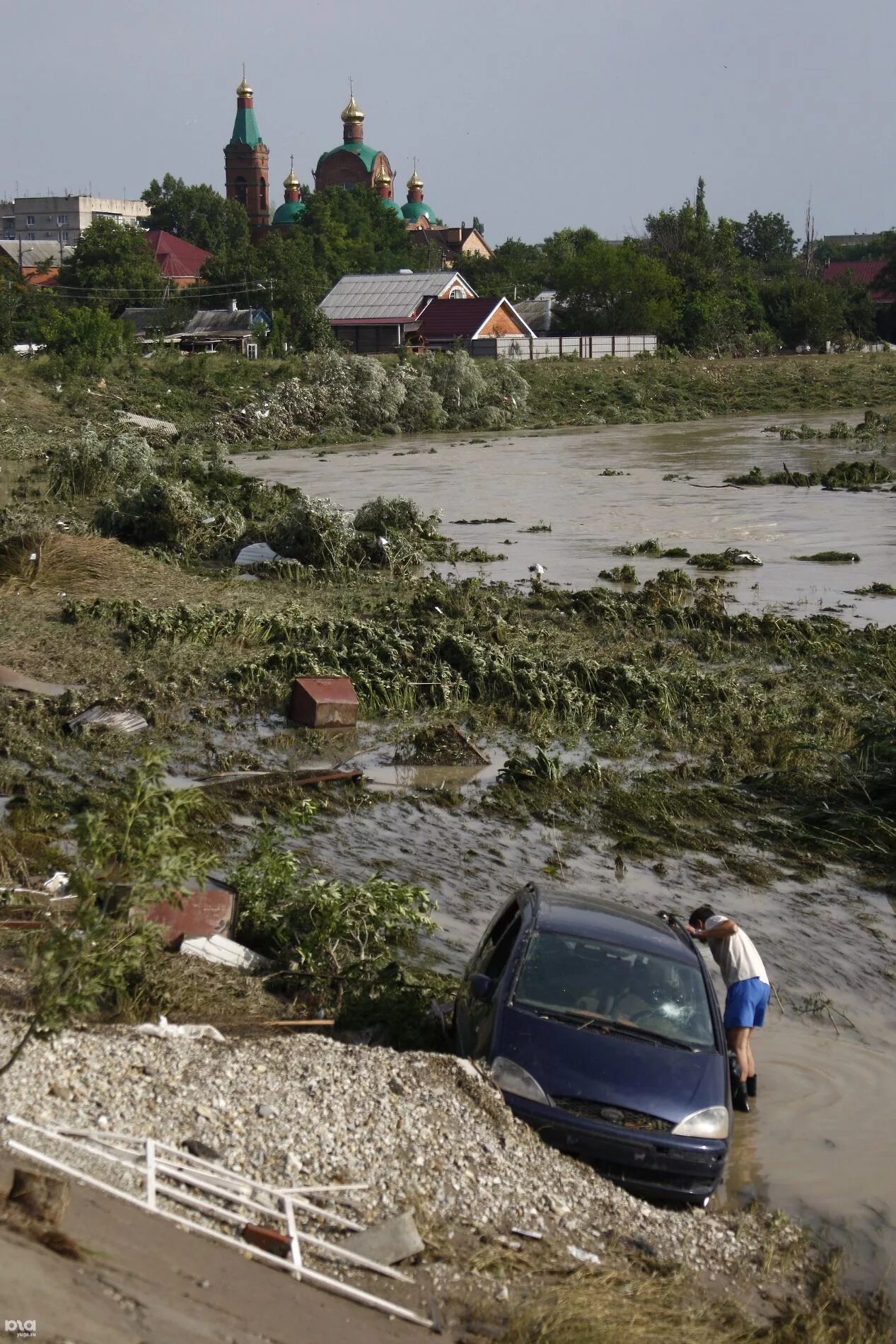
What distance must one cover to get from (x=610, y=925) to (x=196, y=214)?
121m

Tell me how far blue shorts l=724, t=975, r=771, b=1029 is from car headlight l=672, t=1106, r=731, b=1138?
1.14m

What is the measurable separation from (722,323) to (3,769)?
262ft

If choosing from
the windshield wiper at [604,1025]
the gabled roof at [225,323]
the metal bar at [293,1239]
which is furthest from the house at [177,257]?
the metal bar at [293,1239]

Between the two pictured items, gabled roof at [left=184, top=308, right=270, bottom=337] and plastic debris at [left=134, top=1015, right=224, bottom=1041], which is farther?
gabled roof at [left=184, top=308, right=270, bottom=337]

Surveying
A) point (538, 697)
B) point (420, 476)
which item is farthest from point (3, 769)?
point (420, 476)

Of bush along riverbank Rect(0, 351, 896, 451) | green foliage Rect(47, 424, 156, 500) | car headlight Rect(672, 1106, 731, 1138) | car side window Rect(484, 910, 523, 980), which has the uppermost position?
bush along riverbank Rect(0, 351, 896, 451)

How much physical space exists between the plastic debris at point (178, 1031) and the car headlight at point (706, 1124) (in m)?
2.15

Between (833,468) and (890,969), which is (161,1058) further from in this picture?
(833,468)

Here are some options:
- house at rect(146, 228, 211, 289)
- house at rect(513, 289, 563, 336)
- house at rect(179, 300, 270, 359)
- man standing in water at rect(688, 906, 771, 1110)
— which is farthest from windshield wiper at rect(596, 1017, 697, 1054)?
house at rect(146, 228, 211, 289)

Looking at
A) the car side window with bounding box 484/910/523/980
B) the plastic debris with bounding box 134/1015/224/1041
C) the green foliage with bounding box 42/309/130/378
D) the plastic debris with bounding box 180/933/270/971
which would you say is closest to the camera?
the plastic debris with bounding box 134/1015/224/1041

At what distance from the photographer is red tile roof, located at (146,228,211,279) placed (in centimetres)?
9562

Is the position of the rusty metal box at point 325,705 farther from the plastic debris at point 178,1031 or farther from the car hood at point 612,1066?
the car hood at point 612,1066

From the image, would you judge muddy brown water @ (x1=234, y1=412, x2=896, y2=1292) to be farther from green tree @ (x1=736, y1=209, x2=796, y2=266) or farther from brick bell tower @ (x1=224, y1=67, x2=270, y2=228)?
green tree @ (x1=736, y1=209, x2=796, y2=266)

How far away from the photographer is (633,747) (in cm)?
1301
